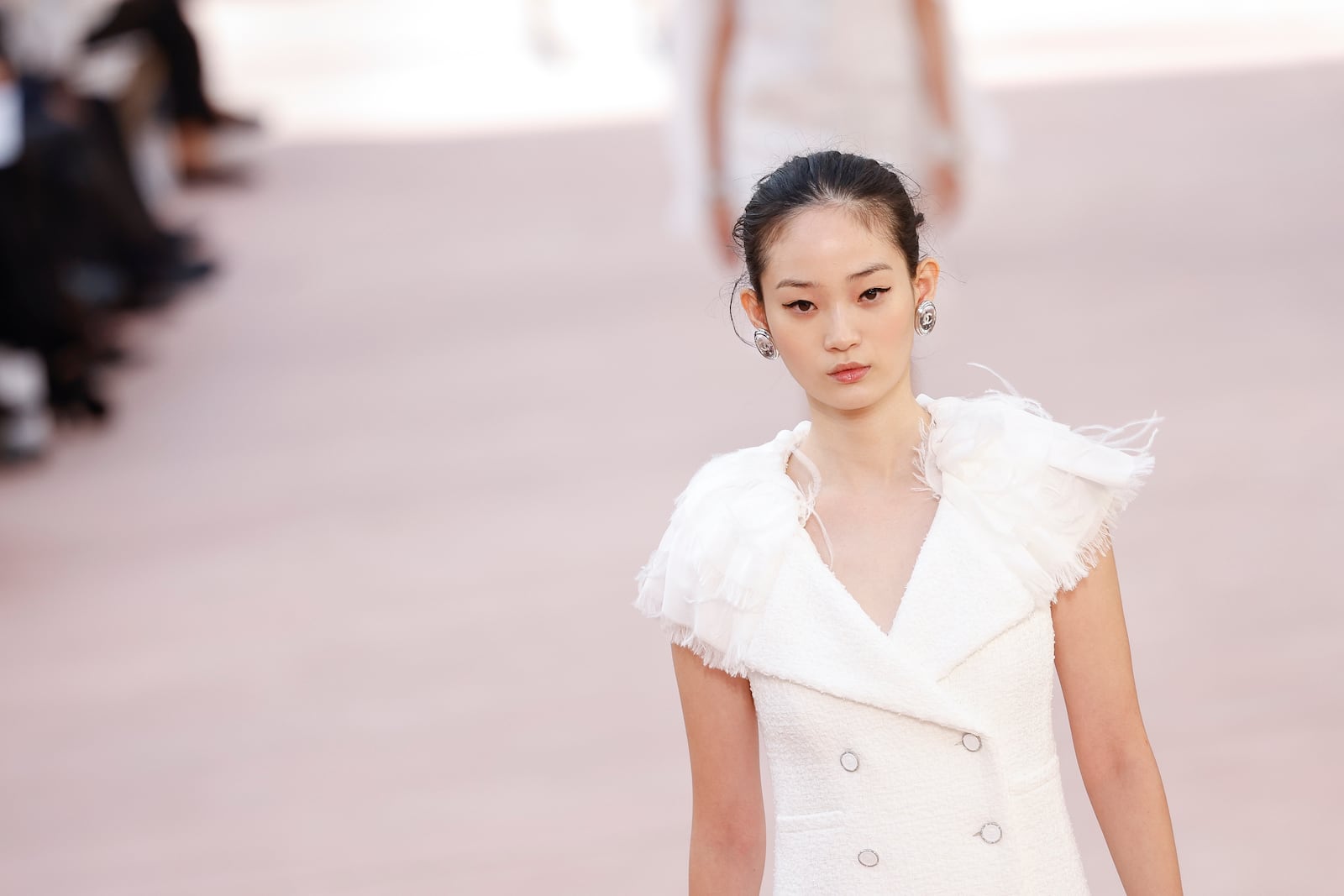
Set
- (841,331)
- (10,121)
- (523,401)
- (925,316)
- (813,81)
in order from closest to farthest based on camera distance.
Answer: (841,331) → (925,316) → (813,81) → (523,401) → (10,121)

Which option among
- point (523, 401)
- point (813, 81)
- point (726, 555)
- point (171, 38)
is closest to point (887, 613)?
point (726, 555)

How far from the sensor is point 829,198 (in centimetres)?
152

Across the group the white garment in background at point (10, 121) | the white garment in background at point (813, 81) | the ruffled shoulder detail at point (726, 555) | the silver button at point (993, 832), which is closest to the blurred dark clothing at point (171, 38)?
the white garment in background at point (10, 121)

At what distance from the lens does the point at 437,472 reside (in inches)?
217

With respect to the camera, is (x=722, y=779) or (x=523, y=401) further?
(x=523, y=401)

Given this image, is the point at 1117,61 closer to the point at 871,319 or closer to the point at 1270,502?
the point at 1270,502

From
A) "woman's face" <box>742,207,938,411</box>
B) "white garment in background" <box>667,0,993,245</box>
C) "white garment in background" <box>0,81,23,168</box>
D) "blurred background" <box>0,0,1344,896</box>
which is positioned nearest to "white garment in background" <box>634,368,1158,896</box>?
"woman's face" <box>742,207,938,411</box>

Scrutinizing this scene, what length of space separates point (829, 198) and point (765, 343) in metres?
0.15

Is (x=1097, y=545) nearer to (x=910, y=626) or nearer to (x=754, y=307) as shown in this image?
(x=910, y=626)

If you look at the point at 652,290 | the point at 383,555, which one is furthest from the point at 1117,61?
the point at 383,555

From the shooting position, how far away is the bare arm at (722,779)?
158cm

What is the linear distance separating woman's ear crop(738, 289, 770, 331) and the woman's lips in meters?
0.09

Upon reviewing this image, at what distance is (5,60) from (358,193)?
2.22 metres

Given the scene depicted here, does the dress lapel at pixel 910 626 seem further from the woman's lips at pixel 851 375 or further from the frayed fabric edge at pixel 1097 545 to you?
the woman's lips at pixel 851 375
